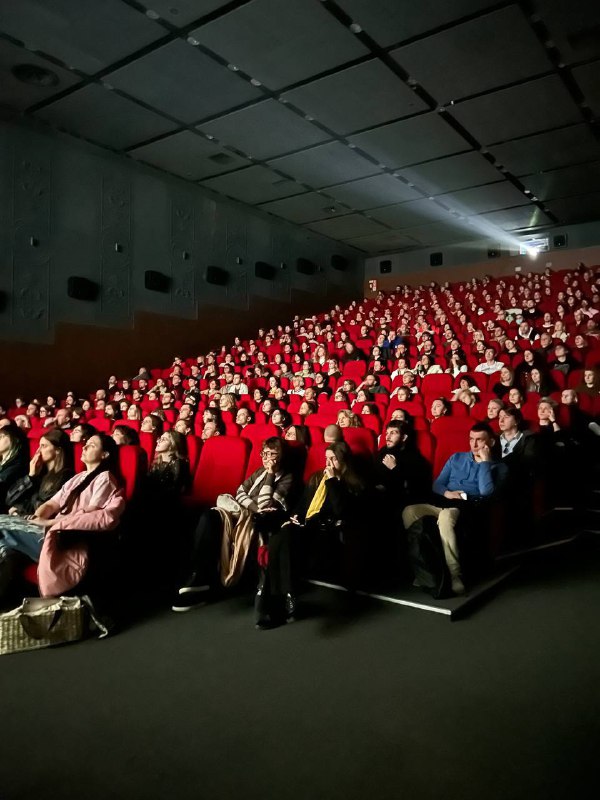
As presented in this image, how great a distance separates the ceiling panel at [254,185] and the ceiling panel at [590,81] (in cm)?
261

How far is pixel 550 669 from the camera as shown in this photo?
1.08 m

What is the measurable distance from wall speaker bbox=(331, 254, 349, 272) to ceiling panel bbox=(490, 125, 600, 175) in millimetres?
2939

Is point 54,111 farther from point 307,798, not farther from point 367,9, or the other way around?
point 307,798

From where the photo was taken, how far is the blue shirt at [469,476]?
1653 mm

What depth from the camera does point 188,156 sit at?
485 centimetres

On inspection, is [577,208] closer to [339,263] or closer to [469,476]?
[339,263]

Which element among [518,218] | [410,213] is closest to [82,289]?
[410,213]

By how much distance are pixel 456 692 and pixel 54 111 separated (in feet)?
15.1

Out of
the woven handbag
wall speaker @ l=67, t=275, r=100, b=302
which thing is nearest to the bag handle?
the woven handbag

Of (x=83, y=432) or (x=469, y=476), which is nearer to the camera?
(x=469, y=476)

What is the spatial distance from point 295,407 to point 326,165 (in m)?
2.81

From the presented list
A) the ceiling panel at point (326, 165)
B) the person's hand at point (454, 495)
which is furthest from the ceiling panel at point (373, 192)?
the person's hand at point (454, 495)

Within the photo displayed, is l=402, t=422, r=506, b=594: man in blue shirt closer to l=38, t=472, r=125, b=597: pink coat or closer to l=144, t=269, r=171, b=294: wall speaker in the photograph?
l=38, t=472, r=125, b=597: pink coat

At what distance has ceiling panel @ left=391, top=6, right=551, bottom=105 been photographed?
3016 mm
